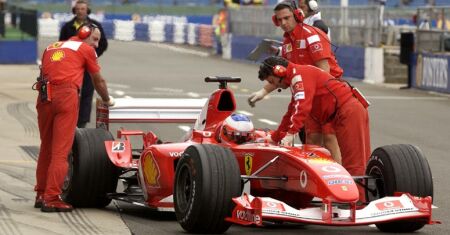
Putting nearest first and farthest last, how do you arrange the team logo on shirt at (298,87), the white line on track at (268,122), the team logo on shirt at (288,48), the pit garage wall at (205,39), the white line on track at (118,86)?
the team logo on shirt at (298,87) → the team logo on shirt at (288,48) → the white line on track at (268,122) → the white line on track at (118,86) → the pit garage wall at (205,39)

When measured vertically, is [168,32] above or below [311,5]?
below

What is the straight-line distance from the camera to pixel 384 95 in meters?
29.5

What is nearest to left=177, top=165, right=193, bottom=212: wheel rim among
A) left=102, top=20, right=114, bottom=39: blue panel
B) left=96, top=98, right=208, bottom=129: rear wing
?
left=96, top=98, right=208, bottom=129: rear wing

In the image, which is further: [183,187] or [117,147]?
[117,147]

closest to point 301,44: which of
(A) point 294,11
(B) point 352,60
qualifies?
(A) point 294,11

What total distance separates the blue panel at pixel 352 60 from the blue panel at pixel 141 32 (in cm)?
2868

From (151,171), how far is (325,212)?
1874 mm

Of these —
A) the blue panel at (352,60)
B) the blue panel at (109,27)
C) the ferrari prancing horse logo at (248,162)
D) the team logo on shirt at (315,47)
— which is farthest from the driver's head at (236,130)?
the blue panel at (109,27)

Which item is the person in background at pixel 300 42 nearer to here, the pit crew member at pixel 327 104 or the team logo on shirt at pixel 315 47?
the team logo on shirt at pixel 315 47

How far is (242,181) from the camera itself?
1084 cm

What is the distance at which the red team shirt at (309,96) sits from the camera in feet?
35.9

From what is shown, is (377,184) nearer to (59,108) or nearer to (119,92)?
(59,108)

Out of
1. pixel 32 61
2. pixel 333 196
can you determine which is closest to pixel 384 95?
pixel 32 61

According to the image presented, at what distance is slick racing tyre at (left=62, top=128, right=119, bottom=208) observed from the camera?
39.2 ft
